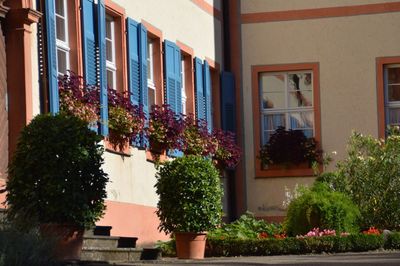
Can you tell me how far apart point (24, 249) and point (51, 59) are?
16.9 ft

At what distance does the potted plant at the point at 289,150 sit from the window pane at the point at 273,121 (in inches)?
15.5

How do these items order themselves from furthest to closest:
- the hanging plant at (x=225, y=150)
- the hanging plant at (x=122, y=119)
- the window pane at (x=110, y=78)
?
the hanging plant at (x=225, y=150)
the window pane at (x=110, y=78)
the hanging plant at (x=122, y=119)

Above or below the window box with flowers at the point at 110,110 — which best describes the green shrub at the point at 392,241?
below

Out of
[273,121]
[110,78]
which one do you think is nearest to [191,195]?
[110,78]

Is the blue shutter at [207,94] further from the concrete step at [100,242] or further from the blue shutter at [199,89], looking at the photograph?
the concrete step at [100,242]

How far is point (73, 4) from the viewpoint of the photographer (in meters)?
16.1

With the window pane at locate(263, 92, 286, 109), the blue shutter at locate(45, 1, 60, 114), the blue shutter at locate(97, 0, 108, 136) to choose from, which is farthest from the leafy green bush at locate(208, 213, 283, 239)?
the blue shutter at locate(45, 1, 60, 114)

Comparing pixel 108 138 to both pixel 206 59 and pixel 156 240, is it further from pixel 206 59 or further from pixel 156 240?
pixel 206 59

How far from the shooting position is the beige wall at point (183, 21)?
18.7 metres

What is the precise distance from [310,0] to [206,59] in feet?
7.41

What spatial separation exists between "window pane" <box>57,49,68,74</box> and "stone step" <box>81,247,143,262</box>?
2937 millimetres

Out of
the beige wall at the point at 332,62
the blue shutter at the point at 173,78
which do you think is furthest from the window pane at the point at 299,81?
the blue shutter at the point at 173,78

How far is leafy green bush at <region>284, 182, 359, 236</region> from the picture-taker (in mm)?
17703

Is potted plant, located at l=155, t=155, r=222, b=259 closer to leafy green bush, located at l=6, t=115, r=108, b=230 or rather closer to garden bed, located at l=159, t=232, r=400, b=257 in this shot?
garden bed, located at l=159, t=232, r=400, b=257
